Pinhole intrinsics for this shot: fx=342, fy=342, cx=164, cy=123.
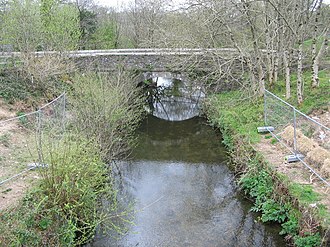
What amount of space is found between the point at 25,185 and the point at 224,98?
1185 cm

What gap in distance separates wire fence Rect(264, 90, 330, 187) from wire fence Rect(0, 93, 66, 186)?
6.04m

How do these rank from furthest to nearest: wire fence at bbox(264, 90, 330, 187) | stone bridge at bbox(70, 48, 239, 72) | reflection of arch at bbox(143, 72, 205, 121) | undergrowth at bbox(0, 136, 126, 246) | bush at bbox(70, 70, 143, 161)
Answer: reflection of arch at bbox(143, 72, 205, 121) → stone bridge at bbox(70, 48, 239, 72) → bush at bbox(70, 70, 143, 161) → wire fence at bbox(264, 90, 330, 187) → undergrowth at bbox(0, 136, 126, 246)

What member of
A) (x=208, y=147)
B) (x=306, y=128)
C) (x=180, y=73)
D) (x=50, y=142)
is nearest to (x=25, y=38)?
(x=180, y=73)

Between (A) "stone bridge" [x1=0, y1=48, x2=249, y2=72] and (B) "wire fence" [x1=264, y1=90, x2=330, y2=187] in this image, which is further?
(A) "stone bridge" [x1=0, y1=48, x2=249, y2=72]

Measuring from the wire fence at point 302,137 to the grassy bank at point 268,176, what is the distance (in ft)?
2.19

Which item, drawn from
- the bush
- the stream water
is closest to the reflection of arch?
the stream water

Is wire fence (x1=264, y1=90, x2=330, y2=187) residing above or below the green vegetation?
below

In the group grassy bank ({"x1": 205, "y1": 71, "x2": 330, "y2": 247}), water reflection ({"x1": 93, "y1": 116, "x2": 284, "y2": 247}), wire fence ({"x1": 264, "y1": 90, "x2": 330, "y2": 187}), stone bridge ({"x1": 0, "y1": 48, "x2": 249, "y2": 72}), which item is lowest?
water reflection ({"x1": 93, "y1": 116, "x2": 284, "y2": 247})

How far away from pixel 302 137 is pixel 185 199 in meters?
3.59

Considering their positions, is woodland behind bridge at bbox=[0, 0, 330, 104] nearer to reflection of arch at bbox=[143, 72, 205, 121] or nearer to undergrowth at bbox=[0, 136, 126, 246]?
reflection of arch at bbox=[143, 72, 205, 121]

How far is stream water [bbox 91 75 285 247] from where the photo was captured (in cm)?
768

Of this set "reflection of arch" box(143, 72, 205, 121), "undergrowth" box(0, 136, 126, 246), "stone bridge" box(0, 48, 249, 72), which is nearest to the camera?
"undergrowth" box(0, 136, 126, 246)

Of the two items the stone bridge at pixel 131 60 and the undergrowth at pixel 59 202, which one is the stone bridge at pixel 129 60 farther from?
the undergrowth at pixel 59 202

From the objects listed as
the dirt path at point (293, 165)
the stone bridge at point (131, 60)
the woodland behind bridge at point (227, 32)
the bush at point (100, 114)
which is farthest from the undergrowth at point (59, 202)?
the stone bridge at point (131, 60)
